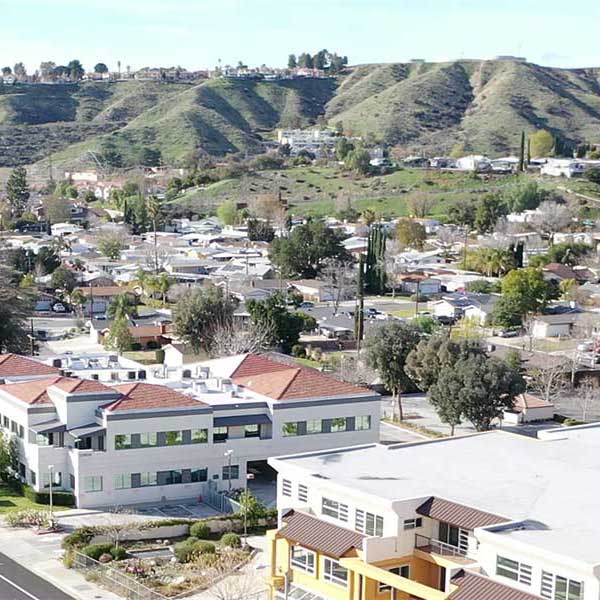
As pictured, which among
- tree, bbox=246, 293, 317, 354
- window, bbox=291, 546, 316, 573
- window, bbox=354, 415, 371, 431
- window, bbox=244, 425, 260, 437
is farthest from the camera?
tree, bbox=246, 293, 317, 354

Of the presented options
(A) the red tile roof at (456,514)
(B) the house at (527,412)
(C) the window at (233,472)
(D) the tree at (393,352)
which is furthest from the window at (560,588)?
(B) the house at (527,412)

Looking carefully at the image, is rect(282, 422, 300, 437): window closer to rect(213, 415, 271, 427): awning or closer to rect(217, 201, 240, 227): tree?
rect(213, 415, 271, 427): awning

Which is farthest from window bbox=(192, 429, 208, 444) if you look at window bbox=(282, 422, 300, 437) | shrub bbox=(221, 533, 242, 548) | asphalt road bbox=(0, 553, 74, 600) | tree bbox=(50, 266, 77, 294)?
tree bbox=(50, 266, 77, 294)

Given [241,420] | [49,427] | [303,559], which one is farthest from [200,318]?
[303,559]

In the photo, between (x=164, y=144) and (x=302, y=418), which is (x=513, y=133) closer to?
(x=164, y=144)

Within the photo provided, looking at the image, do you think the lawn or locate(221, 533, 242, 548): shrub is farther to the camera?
the lawn

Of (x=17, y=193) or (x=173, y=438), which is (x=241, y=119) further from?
(x=173, y=438)
